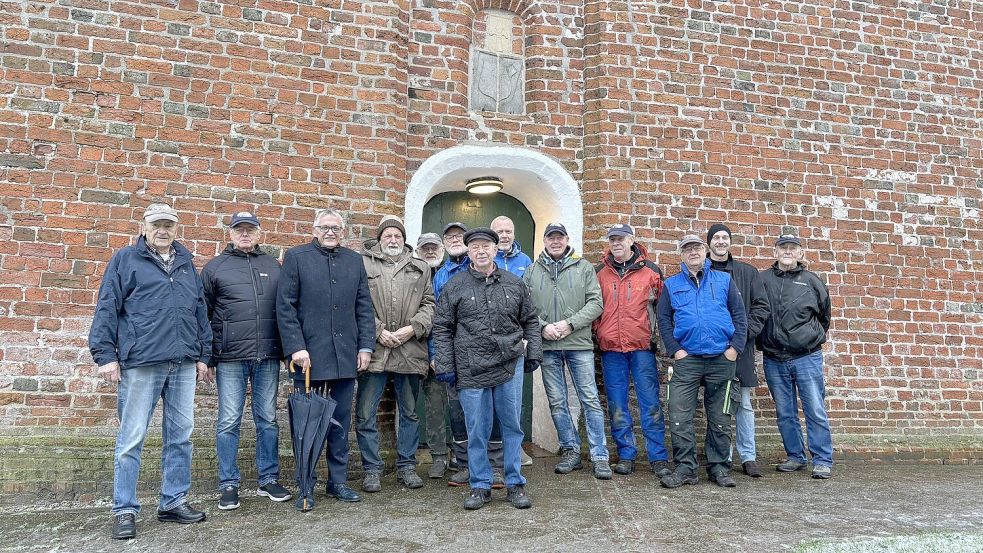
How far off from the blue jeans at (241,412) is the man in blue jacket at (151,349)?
29cm

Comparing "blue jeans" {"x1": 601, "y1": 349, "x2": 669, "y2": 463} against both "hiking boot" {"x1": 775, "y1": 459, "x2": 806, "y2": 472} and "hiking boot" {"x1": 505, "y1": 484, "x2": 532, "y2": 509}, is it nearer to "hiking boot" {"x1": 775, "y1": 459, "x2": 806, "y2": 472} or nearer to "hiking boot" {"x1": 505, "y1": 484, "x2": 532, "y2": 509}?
"hiking boot" {"x1": 775, "y1": 459, "x2": 806, "y2": 472}

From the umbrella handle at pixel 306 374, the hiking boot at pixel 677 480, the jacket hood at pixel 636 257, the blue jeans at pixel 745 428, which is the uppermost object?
the jacket hood at pixel 636 257

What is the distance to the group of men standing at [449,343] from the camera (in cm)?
426

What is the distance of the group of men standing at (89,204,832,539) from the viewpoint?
4262 mm

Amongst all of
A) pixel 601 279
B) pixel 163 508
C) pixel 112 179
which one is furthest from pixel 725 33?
pixel 163 508

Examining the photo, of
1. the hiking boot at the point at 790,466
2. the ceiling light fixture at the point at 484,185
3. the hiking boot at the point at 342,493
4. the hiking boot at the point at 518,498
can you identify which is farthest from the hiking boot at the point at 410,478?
the hiking boot at the point at 790,466

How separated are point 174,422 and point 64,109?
281 centimetres

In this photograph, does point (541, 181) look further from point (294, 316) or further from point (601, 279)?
point (294, 316)

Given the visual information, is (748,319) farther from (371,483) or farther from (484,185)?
(371,483)

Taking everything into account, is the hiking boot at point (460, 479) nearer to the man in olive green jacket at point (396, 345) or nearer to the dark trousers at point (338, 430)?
the man in olive green jacket at point (396, 345)

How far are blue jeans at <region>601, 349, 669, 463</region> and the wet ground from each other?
0.93ft

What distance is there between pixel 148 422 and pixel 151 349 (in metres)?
0.48

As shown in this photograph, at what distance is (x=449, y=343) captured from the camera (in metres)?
4.79

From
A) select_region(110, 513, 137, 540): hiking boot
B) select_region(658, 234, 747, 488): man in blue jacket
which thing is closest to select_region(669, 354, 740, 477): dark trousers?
select_region(658, 234, 747, 488): man in blue jacket
